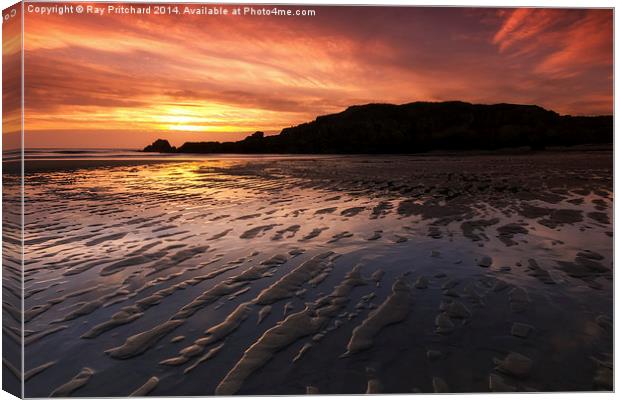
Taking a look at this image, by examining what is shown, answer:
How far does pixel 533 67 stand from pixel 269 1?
7.43 metres

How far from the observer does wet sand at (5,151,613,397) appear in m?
3.40

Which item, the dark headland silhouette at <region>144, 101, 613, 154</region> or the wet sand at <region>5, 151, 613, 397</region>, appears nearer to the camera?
the wet sand at <region>5, 151, 613, 397</region>

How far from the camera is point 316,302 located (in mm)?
4625

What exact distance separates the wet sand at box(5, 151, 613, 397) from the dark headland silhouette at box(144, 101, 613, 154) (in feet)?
111

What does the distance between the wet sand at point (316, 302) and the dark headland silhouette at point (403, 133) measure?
33724 mm

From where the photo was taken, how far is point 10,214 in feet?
12.5

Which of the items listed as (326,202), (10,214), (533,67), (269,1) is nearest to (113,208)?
(326,202)

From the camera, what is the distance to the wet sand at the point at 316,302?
11.2 ft

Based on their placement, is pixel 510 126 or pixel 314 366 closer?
pixel 314 366

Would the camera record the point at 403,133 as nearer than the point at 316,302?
No

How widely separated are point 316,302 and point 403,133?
43949mm

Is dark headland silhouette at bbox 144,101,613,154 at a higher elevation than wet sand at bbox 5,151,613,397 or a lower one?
higher

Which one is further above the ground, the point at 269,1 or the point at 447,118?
the point at 447,118

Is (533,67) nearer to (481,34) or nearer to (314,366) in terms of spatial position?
(481,34)
